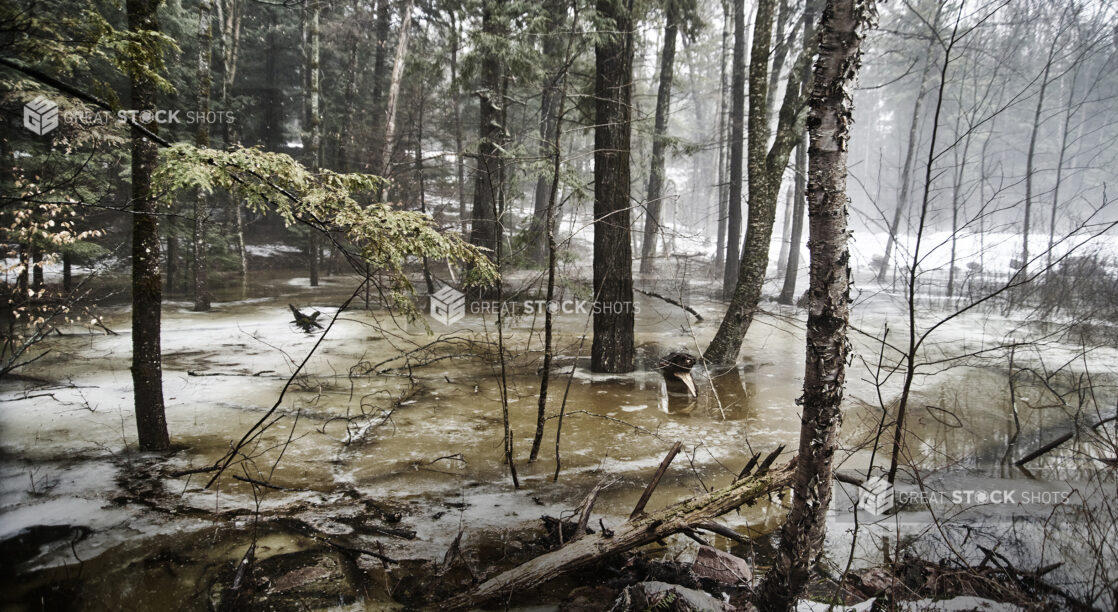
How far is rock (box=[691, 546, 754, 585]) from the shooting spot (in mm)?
3416

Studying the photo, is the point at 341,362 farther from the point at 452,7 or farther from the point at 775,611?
the point at 452,7

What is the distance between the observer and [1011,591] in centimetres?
307

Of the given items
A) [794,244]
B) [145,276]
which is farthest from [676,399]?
[794,244]

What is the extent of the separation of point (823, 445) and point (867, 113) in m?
61.8

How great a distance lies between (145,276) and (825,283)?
601 cm

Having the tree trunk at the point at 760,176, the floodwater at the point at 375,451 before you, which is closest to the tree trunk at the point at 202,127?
the floodwater at the point at 375,451

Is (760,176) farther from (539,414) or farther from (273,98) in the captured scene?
(273,98)

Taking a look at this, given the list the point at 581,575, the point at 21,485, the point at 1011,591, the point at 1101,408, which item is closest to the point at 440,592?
the point at 581,575

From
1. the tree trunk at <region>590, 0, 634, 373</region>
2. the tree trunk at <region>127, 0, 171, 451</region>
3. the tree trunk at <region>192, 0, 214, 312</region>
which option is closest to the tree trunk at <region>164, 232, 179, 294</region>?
the tree trunk at <region>192, 0, 214, 312</region>

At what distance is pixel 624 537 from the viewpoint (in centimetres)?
337

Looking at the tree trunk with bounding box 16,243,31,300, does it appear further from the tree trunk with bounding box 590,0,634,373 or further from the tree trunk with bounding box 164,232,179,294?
the tree trunk with bounding box 590,0,634,373

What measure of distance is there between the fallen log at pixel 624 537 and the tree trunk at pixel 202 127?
10997mm

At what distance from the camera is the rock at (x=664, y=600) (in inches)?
112

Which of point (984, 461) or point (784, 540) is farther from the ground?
point (784, 540)
